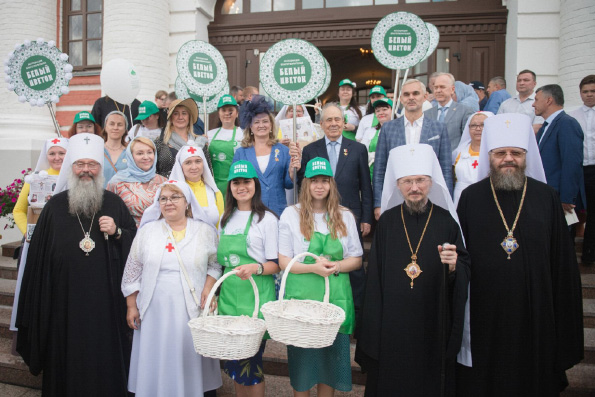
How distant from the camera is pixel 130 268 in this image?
3.44 meters

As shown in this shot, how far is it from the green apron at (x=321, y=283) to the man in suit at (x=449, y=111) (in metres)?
2.65

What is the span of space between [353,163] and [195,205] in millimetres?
1660

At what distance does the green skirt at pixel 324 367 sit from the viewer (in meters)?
3.26

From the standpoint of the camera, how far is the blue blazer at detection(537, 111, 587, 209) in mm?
4754

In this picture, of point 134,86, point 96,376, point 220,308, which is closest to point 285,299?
point 220,308

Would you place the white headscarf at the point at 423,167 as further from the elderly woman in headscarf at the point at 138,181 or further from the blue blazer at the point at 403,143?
the elderly woman in headscarf at the point at 138,181

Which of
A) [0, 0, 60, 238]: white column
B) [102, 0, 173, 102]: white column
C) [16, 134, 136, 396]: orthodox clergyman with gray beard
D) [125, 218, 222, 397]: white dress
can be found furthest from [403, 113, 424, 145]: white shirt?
[0, 0, 60, 238]: white column

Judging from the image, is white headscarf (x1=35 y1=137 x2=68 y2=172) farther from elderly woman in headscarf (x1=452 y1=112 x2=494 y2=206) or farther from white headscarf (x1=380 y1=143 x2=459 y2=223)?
elderly woman in headscarf (x1=452 y1=112 x2=494 y2=206)

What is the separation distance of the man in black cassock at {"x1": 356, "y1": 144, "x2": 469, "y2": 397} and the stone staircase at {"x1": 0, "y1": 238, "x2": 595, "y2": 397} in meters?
1.11

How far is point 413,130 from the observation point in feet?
15.5

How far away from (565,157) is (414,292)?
9.34 feet

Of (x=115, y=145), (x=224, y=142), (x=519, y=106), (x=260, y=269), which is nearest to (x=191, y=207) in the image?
(x=260, y=269)

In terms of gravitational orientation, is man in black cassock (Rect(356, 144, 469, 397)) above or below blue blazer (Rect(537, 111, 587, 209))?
below

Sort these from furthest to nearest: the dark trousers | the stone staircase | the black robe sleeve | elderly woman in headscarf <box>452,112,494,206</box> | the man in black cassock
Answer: the dark trousers, elderly woman in headscarf <box>452,112,494,206</box>, the stone staircase, the black robe sleeve, the man in black cassock
